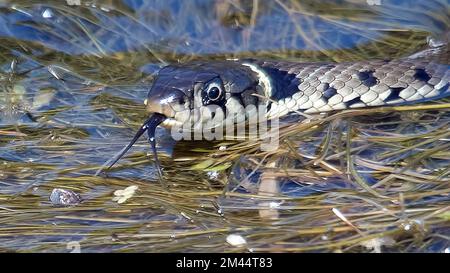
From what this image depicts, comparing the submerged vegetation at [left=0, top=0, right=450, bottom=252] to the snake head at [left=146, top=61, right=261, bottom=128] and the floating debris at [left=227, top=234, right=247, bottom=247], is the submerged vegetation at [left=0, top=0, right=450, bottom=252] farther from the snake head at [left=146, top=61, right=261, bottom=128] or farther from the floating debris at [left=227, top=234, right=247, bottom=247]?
the snake head at [left=146, top=61, right=261, bottom=128]

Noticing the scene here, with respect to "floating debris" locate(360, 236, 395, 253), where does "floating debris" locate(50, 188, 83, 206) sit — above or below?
above

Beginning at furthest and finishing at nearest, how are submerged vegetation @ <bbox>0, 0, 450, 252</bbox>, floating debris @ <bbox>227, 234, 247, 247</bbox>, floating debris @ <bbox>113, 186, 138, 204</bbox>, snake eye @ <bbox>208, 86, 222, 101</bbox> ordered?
snake eye @ <bbox>208, 86, 222, 101</bbox>, floating debris @ <bbox>113, 186, 138, 204</bbox>, submerged vegetation @ <bbox>0, 0, 450, 252</bbox>, floating debris @ <bbox>227, 234, 247, 247</bbox>

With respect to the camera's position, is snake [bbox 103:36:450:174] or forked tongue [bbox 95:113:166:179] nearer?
forked tongue [bbox 95:113:166:179]

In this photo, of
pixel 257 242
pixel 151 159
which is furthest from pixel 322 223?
pixel 151 159

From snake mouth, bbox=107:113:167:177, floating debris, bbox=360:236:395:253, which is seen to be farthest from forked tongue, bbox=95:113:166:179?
floating debris, bbox=360:236:395:253

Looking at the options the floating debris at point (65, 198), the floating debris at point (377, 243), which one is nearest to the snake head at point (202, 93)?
the floating debris at point (65, 198)

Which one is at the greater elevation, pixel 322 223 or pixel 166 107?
pixel 166 107

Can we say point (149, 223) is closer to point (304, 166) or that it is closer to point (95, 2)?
point (304, 166)
